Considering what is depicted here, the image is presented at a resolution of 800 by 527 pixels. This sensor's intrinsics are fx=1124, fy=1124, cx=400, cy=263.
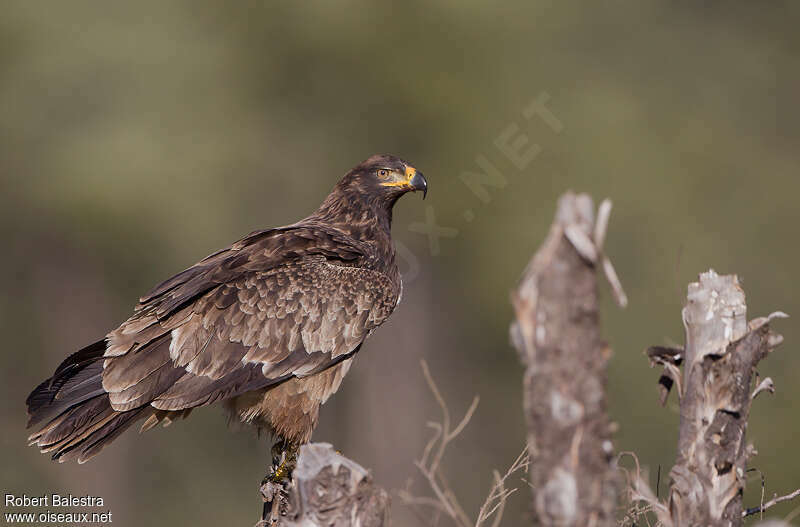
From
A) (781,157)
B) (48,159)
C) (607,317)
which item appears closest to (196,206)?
(48,159)

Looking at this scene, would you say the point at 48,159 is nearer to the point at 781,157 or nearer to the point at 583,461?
the point at 781,157

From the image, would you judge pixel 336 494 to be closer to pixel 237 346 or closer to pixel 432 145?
pixel 237 346

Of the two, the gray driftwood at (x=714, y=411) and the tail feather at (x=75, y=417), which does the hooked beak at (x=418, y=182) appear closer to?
the tail feather at (x=75, y=417)

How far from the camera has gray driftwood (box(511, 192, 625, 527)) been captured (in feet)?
10.1

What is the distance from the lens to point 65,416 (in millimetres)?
5301

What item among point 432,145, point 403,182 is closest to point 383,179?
point 403,182

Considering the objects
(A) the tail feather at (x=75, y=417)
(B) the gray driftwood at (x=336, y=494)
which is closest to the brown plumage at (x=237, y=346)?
(A) the tail feather at (x=75, y=417)

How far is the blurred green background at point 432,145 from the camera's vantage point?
45.1ft

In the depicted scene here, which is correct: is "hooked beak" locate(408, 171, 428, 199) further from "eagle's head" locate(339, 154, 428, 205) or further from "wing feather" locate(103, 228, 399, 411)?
"wing feather" locate(103, 228, 399, 411)

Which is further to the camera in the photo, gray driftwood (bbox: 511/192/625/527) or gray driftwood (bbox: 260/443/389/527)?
gray driftwood (bbox: 260/443/389/527)

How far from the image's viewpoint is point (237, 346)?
18.4 ft

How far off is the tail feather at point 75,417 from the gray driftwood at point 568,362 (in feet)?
9.09

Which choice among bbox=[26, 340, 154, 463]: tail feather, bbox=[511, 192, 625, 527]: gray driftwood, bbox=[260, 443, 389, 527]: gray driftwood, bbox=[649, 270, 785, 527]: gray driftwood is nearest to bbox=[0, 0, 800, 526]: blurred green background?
bbox=[26, 340, 154, 463]: tail feather

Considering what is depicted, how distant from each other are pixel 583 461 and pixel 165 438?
19243mm
